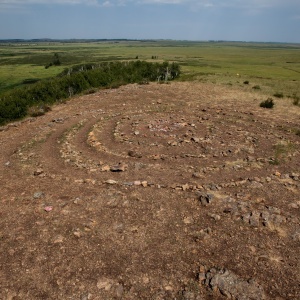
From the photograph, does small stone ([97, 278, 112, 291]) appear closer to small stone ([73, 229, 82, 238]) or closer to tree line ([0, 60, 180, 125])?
small stone ([73, 229, 82, 238])

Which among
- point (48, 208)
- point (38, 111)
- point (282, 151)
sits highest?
point (48, 208)

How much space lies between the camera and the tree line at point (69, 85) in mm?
31891

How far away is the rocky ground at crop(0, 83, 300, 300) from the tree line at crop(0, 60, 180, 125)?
9.43 meters

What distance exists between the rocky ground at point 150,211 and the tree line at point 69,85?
943cm

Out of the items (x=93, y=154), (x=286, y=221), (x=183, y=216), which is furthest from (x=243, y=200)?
(x=93, y=154)

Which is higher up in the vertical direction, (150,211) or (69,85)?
(150,211)

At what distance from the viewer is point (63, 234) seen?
10.7 metres

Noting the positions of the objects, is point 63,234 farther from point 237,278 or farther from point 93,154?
point 93,154

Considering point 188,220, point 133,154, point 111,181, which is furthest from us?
point 133,154

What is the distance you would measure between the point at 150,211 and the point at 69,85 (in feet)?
115

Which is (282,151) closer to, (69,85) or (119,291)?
(119,291)

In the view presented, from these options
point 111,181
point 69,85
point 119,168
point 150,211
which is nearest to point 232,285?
point 150,211

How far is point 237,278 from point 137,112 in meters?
19.3

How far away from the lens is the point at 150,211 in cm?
1205
